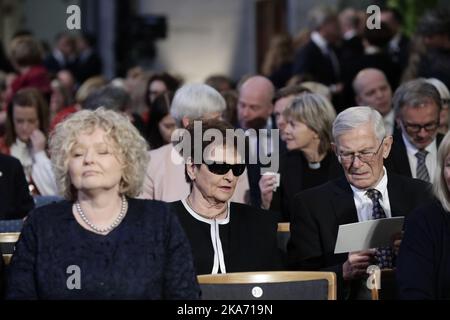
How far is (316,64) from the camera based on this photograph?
13.8 m

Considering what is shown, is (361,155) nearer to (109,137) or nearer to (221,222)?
(221,222)

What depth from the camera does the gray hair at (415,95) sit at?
8.63 metres

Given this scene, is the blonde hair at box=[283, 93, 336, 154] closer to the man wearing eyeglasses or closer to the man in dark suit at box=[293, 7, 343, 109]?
the man wearing eyeglasses

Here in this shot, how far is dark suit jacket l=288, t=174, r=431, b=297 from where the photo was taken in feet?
22.3

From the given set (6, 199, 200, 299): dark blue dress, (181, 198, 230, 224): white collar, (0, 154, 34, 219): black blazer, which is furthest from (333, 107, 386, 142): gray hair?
(0, 154, 34, 219): black blazer

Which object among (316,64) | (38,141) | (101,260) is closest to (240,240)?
(101,260)

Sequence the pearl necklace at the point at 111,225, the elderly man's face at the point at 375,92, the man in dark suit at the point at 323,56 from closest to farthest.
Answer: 1. the pearl necklace at the point at 111,225
2. the elderly man's face at the point at 375,92
3. the man in dark suit at the point at 323,56

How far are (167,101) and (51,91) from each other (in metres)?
3.78

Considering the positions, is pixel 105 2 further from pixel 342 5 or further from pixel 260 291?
pixel 260 291

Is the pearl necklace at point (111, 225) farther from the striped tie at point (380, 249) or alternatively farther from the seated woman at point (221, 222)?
the striped tie at point (380, 249)

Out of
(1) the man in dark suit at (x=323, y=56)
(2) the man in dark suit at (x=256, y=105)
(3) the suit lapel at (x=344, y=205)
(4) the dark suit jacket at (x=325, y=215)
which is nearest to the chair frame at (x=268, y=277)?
(4) the dark suit jacket at (x=325, y=215)

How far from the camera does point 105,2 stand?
24.1m

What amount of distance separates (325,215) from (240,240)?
65 cm

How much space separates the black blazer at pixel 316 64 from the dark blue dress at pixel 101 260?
8.45m
